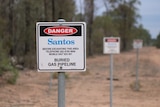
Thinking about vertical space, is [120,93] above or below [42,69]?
below

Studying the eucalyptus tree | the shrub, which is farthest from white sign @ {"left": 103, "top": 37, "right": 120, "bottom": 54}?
the eucalyptus tree

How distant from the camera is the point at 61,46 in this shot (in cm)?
452

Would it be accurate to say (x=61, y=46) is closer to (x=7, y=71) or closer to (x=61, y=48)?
(x=61, y=48)

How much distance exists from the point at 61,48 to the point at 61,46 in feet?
0.08

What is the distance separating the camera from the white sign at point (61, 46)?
4531mm

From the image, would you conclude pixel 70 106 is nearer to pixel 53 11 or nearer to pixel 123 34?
pixel 53 11

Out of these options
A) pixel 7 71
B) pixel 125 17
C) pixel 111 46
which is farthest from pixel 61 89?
pixel 125 17

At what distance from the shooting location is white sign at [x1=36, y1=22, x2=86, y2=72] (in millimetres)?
4531

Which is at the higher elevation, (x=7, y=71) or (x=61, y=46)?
(x=61, y=46)

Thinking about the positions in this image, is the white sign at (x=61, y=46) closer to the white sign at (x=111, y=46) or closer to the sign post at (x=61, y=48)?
the sign post at (x=61, y=48)

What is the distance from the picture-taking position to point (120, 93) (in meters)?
17.9

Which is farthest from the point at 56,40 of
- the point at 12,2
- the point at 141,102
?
the point at 12,2

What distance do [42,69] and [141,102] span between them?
36.0 feet

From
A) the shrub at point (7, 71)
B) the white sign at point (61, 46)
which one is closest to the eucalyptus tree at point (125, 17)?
the shrub at point (7, 71)
